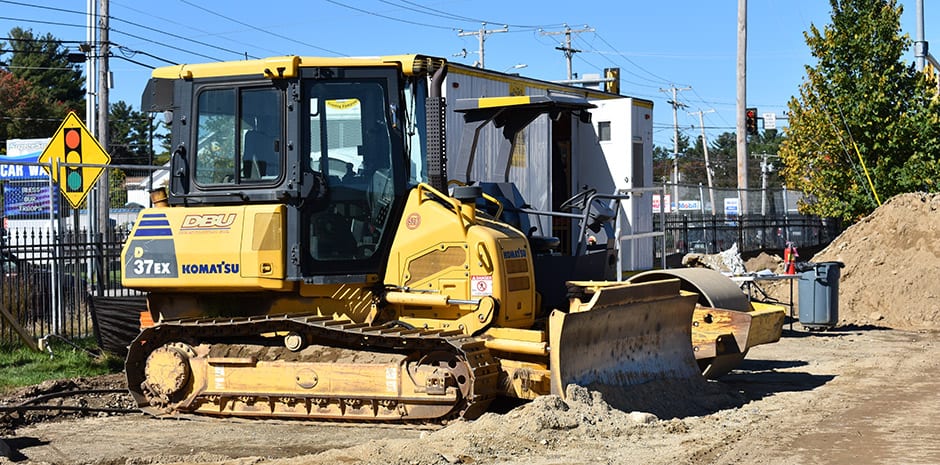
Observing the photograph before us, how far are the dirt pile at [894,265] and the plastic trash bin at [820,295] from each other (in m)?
2.07

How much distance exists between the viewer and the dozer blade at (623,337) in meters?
9.03

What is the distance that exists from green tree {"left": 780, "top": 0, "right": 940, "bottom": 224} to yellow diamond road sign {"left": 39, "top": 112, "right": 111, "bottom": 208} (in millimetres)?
17952

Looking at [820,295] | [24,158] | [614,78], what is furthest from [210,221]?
[24,158]

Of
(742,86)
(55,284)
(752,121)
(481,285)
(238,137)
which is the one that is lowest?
(55,284)

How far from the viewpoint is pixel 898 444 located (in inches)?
335

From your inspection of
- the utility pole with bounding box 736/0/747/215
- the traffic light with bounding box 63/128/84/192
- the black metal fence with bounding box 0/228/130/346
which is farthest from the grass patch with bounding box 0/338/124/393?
the utility pole with bounding box 736/0/747/215

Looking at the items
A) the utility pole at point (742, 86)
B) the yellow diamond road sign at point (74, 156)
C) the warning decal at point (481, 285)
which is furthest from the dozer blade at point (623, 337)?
the utility pole at point (742, 86)

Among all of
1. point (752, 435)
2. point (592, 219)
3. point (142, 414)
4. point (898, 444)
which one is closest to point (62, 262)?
point (142, 414)

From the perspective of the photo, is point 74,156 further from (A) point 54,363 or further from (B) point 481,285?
(B) point 481,285

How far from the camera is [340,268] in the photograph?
956 cm

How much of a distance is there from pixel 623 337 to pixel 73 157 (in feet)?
26.2

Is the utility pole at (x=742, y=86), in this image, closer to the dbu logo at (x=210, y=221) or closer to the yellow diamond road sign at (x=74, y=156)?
the yellow diamond road sign at (x=74, y=156)

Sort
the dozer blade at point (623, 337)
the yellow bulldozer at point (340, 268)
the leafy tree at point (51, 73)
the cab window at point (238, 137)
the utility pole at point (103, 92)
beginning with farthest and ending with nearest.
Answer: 1. the leafy tree at point (51, 73)
2. the utility pole at point (103, 92)
3. the cab window at point (238, 137)
4. the yellow bulldozer at point (340, 268)
5. the dozer blade at point (623, 337)

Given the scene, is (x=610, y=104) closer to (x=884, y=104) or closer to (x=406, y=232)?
(x=406, y=232)
